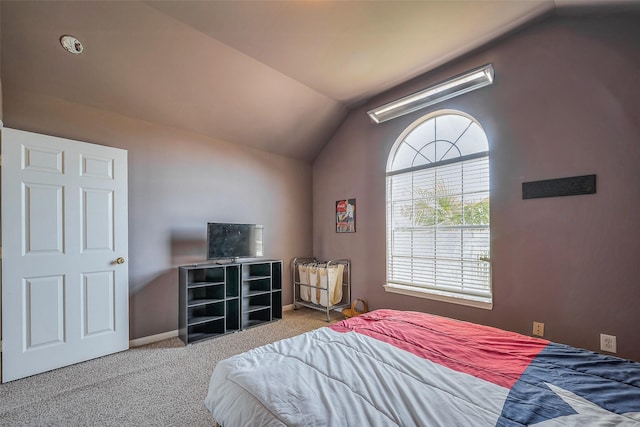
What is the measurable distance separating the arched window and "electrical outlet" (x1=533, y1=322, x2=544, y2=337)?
0.38 m

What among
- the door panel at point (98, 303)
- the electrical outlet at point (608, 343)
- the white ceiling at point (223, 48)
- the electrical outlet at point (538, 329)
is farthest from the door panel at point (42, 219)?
the electrical outlet at point (608, 343)

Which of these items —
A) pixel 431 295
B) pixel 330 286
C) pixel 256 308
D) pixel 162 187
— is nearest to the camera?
pixel 431 295

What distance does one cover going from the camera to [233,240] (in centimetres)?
343

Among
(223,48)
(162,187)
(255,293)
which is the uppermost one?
(223,48)

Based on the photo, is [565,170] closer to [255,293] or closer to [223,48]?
[223,48]

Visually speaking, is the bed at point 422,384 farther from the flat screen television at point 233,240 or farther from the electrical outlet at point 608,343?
the flat screen television at point 233,240

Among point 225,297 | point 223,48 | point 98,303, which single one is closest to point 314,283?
point 225,297

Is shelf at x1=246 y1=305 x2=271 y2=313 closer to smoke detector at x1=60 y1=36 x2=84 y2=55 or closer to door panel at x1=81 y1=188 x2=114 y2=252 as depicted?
door panel at x1=81 y1=188 x2=114 y2=252

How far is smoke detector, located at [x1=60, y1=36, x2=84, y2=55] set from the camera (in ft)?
7.35

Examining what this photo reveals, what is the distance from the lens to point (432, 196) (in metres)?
3.24

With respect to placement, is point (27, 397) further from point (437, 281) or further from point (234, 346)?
point (437, 281)

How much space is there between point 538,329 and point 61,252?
4.38m

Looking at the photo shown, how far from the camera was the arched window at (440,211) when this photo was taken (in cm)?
284

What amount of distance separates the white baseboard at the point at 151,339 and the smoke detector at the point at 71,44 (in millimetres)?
2858
